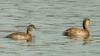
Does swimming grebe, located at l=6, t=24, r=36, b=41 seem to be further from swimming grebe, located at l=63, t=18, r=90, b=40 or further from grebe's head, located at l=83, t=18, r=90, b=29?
grebe's head, located at l=83, t=18, r=90, b=29

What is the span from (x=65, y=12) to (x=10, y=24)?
4765 mm

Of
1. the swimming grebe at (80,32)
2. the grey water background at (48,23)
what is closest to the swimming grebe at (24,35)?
the grey water background at (48,23)

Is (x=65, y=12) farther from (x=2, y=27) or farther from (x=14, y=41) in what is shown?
(x=14, y=41)

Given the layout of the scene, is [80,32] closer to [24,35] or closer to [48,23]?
[48,23]

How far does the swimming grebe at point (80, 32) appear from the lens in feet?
91.0

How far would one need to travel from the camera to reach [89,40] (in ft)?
87.9

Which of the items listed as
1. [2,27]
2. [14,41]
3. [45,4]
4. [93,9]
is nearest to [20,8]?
[45,4]

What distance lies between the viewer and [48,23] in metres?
29.5

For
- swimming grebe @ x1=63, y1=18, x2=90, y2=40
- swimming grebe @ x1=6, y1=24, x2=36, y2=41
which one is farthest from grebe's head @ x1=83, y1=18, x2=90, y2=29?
swimming grebe @ x1=6, y1=24, x2=36, y2=41

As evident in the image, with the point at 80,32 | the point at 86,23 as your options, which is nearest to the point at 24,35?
the point at 80,32

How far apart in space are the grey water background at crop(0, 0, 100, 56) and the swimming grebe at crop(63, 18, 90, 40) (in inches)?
10.6

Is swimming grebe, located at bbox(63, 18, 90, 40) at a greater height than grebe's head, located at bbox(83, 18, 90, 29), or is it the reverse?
grebe's head, located at bbox(83, 18, 90, 29)

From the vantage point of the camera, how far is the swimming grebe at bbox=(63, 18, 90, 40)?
91.0 feet

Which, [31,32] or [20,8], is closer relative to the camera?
[31,32]
